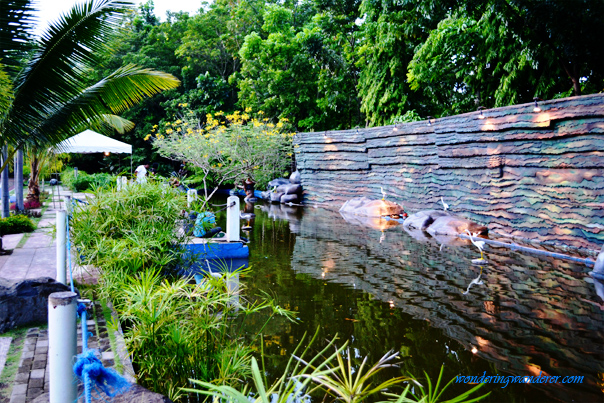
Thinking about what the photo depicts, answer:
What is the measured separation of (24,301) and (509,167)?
32.4 ft

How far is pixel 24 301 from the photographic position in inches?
157

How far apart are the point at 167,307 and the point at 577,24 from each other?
11569 millimetres

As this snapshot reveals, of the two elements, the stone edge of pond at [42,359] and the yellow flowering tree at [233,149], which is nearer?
the stone edge of pond at [42,359]

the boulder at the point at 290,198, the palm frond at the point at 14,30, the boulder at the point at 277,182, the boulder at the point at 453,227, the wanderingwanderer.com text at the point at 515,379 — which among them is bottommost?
the wanderingwanderer.com text at the point at 515,379

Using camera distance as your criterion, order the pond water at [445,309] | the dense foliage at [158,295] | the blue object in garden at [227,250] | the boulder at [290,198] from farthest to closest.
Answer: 1. the boulder at [290,198]
2. the blue object in garden at [227,250]
3. the pond water at [445,309]
4. the dense foliage at [158,295]

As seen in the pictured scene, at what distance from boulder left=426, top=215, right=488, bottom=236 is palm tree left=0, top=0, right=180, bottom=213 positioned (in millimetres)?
8209

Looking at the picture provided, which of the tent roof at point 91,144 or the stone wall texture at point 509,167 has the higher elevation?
the tent roof at point 91,144

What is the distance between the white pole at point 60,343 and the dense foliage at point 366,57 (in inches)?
223

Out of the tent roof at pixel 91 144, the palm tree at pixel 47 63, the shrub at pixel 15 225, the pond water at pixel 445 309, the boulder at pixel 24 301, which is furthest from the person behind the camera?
the tent roof at pixel 91 144

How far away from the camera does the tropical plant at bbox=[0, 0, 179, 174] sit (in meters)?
5.85

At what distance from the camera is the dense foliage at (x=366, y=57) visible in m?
12.1

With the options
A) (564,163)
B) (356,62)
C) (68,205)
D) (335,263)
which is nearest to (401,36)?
(356,62)

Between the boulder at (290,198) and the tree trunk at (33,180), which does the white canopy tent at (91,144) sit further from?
the boulder at (290,198)

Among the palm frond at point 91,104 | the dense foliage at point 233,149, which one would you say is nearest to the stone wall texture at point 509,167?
the dense foliage at point 233,149
